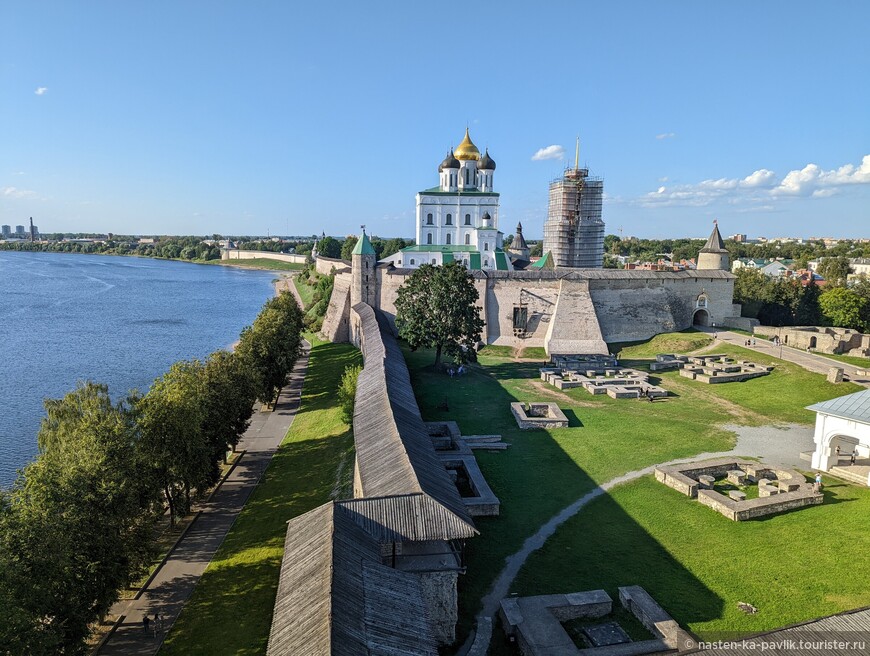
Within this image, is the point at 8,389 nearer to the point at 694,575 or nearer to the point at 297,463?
the point at 297,463

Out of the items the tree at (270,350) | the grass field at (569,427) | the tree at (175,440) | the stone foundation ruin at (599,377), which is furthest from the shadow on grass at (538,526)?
the tree at (175,440)

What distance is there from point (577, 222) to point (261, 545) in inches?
1689

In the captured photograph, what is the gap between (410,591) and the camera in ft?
31.7

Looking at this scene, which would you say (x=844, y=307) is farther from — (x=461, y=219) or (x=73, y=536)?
(x=73, y=536)

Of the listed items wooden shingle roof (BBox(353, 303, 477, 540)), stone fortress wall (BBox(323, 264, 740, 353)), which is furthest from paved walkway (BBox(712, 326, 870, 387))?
wooden shingle roof (BBox(353, 303, 477, 540))

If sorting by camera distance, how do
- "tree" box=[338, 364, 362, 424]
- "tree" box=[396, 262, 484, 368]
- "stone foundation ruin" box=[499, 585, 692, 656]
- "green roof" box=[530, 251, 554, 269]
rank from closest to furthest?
"stone foundation ruin" box=[499, 585, 692, 656], "tree" box=[338, 364, 362, 424], "tree" box=[396, 262, 484, 368], "green roof" box=[530, 251, 554, 269]

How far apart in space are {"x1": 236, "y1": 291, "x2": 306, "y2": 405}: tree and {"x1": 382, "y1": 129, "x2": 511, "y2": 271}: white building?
18.9 metres

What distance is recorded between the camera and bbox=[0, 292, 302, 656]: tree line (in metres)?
10.5

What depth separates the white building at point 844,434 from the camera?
57.7ft

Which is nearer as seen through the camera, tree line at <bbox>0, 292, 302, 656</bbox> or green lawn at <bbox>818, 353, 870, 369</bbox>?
tree line at <bbox>0, 292, 302, 656</bbox>

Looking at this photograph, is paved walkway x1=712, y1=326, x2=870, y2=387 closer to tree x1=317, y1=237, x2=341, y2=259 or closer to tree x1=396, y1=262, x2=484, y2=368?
tree x1=396, y1=262, x2=484, y2=368

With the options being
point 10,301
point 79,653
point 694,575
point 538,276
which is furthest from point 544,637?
point 10,301

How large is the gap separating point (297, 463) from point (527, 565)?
11.4m

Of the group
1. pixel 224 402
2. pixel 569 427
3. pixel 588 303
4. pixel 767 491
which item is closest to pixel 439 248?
pixel 588 303
